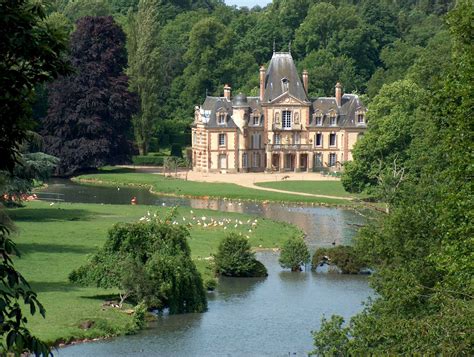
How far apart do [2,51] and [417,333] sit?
12.0 meters

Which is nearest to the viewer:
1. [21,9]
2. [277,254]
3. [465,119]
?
[21,9]

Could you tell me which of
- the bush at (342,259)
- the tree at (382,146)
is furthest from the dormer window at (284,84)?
the bush at (342,259)

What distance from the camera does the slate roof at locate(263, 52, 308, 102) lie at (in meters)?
81.6

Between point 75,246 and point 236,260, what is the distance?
6.54m

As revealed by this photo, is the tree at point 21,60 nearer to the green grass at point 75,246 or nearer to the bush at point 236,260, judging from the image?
the green grass at point 75,246

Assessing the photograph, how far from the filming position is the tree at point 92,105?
77.9 m

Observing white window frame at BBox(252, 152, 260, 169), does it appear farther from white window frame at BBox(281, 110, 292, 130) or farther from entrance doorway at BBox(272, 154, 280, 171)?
white window frame at BBox(281, 110, 292, 130)

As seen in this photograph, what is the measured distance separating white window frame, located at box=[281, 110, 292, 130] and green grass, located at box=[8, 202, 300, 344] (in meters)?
22.5

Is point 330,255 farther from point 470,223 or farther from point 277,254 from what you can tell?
point 470,223

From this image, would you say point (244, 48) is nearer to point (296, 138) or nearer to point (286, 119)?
point (286, 119)

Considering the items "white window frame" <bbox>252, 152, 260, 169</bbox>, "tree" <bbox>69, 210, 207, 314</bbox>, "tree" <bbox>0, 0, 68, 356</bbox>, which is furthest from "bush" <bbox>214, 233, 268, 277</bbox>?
"white window frame" <bbox>252, 152, 260, 169</bbox>

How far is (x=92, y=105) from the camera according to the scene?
79.4 m

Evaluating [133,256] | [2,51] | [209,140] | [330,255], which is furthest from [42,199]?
[2,51]

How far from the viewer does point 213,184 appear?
72500 mm
